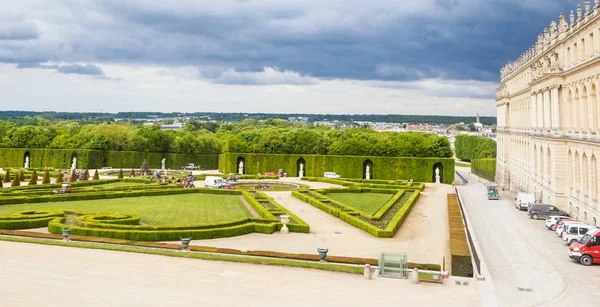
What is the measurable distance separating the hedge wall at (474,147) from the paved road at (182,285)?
10744 cm

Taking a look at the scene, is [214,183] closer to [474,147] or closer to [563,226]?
[563,226]

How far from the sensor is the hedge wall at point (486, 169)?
284 ft

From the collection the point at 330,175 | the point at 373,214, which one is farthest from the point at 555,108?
the point at 330,175

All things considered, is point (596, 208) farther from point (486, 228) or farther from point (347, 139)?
point (347, 139)

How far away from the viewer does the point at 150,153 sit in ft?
286

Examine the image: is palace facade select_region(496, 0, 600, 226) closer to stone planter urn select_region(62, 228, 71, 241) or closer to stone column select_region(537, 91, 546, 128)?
stone column select_region(537, 91, 546, 128)

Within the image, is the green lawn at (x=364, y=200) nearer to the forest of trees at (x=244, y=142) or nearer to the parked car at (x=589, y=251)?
the parked car at (x=589, y=251)

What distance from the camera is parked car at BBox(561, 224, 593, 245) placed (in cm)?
2927

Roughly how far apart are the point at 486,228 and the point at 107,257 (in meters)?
27.0

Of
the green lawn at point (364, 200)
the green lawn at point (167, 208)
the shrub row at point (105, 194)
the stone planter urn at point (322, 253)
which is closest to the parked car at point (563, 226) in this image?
the green lawn at point (364, 200)

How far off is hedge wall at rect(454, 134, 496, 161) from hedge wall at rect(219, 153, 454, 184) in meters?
52.3

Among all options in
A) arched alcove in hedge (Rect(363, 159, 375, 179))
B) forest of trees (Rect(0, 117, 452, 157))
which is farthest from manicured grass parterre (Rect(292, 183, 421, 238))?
forest of trees (Rect(0, 117, 452, 157))

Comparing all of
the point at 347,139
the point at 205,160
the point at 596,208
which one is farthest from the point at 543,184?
the point at 205,160

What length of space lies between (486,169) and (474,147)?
139 ft
